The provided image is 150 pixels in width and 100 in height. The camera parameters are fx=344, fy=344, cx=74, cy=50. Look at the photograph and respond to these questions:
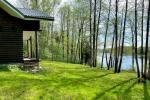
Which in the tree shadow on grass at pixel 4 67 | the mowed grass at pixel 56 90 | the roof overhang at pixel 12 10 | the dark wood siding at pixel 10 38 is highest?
the roof overhang at pixel 12 10

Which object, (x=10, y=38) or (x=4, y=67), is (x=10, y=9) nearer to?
(x=10, y=38)

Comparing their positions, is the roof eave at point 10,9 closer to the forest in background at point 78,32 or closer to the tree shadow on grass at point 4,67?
the tree shadow on grass at point 4,67

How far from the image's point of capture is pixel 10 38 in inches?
973

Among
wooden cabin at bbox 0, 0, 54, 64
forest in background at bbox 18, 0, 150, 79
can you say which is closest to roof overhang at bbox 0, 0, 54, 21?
wooden cabin at bbox 0, 0, 54, 64

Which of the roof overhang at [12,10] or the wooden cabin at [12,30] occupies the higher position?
the roof overhang at [12,10]

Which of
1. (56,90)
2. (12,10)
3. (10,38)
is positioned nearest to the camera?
(56,90)

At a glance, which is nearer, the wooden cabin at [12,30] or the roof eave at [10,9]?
the roof eave at [10,9]

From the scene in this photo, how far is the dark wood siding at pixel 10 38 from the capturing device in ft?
79.9

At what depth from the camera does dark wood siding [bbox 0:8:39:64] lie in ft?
79.9

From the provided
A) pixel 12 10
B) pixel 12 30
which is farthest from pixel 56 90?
pixel 12 30

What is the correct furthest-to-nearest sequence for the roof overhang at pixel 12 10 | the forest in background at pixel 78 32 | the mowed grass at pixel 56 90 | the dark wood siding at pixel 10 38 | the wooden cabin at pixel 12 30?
the forest in background at pixel 78 32
the dark wood siding at pixel 10 38
the wooden cabin at pixel 12 30
the roof overhang at pixel 12 10
the mowed grass at pixel 56 90

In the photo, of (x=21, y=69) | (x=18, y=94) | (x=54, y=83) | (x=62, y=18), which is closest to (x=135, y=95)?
(x=54, y=83)

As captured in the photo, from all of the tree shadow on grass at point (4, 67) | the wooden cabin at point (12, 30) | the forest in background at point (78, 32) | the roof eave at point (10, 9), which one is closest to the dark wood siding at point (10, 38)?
the wooden cabin at point (12, 30)

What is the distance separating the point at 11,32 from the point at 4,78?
603 centimetres
